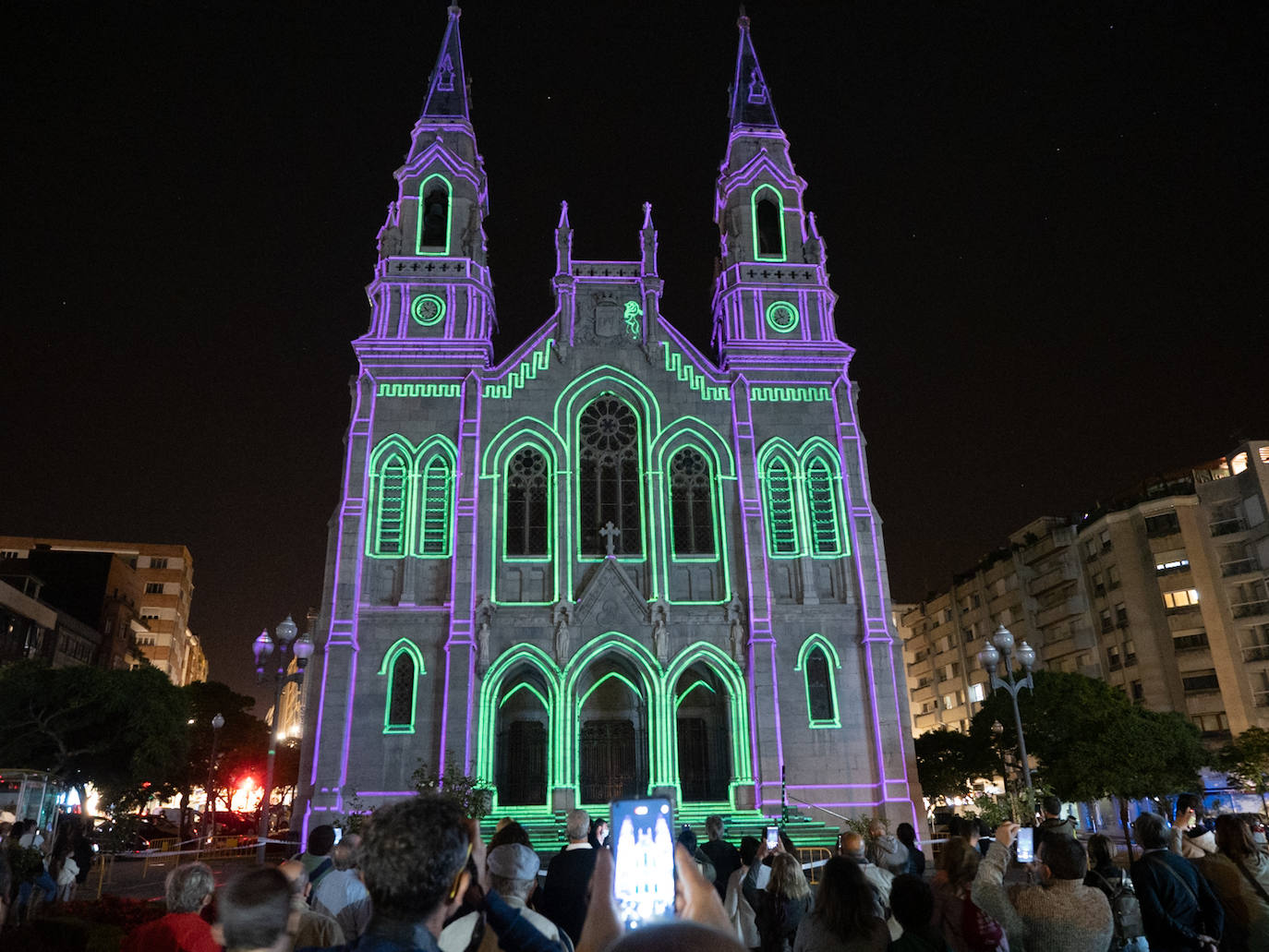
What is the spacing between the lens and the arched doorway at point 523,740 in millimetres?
28641

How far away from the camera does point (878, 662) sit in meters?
29.8

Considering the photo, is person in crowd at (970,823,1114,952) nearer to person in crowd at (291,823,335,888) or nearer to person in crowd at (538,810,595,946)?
person in crowd at (538,810,595,946)

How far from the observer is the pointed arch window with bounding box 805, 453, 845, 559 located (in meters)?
31.7

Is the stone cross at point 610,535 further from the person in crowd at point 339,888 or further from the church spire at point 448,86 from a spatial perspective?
the person in crowd at point 339,888

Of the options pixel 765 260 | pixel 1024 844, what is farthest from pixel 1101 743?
pixel 1024 844

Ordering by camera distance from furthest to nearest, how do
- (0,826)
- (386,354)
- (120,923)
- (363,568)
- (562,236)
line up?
1. (562,236)
2. (386,354)
3. (363,568)
4. (0,826)
5. (120,923)

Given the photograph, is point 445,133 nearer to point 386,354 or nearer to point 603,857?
point 386,354

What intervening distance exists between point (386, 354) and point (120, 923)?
1004 inches

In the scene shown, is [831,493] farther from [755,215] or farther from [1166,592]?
[1166,592]

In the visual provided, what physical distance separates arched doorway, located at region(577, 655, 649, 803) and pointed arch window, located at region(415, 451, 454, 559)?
21.2 feet

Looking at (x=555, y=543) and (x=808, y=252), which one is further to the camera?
(x=808, y=252)

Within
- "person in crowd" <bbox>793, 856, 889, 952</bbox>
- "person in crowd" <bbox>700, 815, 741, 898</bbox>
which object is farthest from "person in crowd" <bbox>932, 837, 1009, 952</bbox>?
"person in crowd" <bbox>700, 815, 741, 898</bbox>

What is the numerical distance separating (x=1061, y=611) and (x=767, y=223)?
3933cm

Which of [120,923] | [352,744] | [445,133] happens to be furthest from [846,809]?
[445,133]
